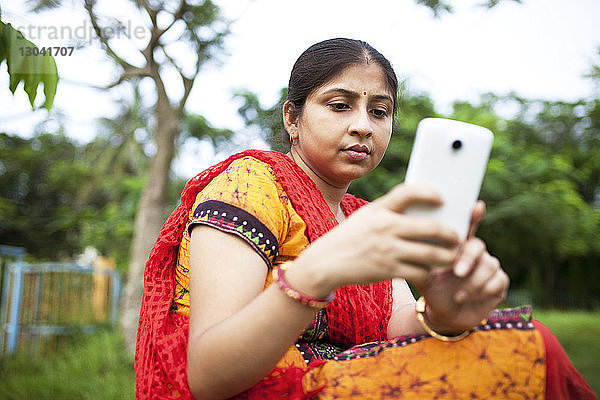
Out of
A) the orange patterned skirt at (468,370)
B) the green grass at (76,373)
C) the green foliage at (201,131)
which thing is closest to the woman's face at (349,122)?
the orange patterned skirt at (468,370)

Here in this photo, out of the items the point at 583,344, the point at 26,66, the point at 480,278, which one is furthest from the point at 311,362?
the point at 583,344

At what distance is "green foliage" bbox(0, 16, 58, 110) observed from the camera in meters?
1.53

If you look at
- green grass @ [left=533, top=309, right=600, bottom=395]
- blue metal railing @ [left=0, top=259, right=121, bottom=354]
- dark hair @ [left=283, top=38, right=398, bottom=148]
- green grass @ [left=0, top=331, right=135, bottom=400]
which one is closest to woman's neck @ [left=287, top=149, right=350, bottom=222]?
dark hair @ [left=283, top=38, right=398, bottom=148]

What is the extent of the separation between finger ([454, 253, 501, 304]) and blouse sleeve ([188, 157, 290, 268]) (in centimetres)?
41

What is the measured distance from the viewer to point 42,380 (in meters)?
4.67

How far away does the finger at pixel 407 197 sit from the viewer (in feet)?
2.42

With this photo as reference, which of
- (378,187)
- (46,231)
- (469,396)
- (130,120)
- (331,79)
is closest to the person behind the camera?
(469,396)

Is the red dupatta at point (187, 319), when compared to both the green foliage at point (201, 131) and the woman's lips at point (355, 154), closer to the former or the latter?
the woman's lips at point (355, 154)

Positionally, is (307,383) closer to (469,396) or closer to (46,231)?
(469,396)

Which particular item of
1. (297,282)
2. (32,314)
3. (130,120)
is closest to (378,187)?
Result: (130,120)


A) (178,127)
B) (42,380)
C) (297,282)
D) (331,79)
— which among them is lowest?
(42,380)

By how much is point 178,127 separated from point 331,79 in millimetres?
4780

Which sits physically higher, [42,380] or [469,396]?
[469,396]

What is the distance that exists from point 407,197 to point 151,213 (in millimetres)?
5383
